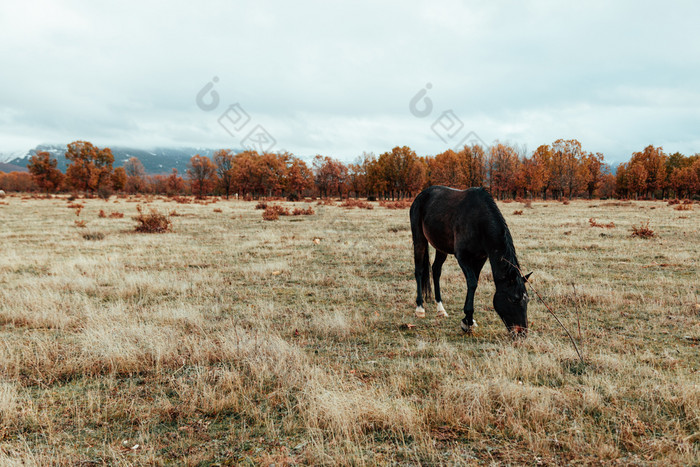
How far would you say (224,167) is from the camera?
80.3 m

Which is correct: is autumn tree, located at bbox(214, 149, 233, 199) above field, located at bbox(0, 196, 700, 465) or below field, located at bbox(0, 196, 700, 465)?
above

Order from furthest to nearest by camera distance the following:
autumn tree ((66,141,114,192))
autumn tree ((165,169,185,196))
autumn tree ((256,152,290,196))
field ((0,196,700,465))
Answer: autumn tree ((165,169,185,196))
autumn tree ((256,152,290,196))
autumn tree ((66,141,114,192))
field ((0,196,700,465))

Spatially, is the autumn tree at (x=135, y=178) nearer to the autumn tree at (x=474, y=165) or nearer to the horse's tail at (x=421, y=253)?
the autumn tree at (x=474, y=165)

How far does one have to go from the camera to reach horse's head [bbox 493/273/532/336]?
5191 mm

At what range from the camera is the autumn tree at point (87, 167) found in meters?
61.6

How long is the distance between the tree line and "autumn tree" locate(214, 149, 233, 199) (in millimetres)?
144

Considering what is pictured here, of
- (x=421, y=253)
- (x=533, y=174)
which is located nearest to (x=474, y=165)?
(x=533, y=174)

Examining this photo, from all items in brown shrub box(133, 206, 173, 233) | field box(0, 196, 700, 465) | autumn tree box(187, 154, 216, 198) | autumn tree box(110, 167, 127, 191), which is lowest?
field box(0, 196, 700, 465)

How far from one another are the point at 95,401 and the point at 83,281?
6.33m

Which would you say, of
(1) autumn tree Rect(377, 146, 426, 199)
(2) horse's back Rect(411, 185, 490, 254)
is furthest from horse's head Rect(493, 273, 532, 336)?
(1) autumn tree Rect(377, 146, 426, 199)

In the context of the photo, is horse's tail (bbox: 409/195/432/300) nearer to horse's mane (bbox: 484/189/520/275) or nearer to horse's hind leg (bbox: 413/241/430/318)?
horse's hind leg (bbox: 413/241/430/318)

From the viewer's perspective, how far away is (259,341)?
503cm

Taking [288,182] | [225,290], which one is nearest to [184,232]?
[225,290]

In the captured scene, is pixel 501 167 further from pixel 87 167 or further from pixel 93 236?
pixel 87 167
